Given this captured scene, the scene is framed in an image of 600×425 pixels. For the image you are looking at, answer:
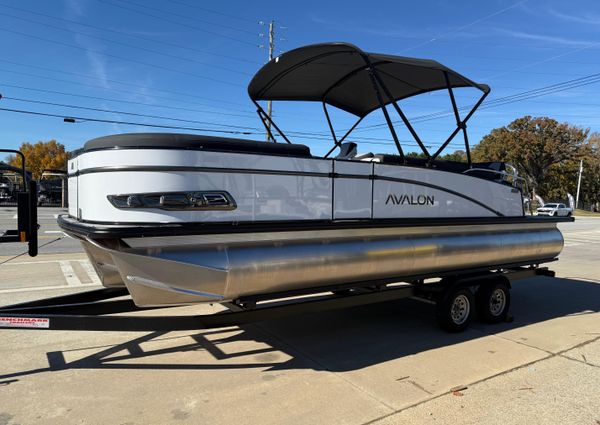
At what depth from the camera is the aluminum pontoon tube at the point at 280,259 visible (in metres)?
3.46

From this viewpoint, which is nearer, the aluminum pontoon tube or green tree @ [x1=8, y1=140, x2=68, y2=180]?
the aluminum pontoon tube

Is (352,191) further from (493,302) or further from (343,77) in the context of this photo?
(493,302)

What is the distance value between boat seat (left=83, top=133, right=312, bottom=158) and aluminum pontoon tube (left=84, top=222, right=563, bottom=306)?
0.71 metres

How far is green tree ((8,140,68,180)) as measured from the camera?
61.2 meters

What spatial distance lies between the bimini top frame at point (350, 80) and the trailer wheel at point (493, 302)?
1836 mm

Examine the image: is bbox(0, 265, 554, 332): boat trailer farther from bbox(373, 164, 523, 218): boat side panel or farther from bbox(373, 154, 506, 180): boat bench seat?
bbox(373, 154, 506, 180): boat bench seat

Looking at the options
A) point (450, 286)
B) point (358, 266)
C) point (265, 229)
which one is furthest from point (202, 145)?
point (450, 286)

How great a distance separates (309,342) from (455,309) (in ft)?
6.32

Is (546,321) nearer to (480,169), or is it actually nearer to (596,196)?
(480,169)

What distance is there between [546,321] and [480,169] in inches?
92.1

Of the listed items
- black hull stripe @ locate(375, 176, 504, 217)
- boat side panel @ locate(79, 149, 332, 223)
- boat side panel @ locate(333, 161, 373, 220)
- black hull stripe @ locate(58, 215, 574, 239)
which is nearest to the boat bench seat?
black hull stripe @ locate(375, 176, 504, 217)

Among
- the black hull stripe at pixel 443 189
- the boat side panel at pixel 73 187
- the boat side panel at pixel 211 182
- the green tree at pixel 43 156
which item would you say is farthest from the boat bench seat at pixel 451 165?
the green tree at pixel 43 156

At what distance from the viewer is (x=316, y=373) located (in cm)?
414

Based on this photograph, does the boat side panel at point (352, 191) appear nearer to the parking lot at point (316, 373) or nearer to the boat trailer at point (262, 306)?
the boat trailer at point (262, 306)
